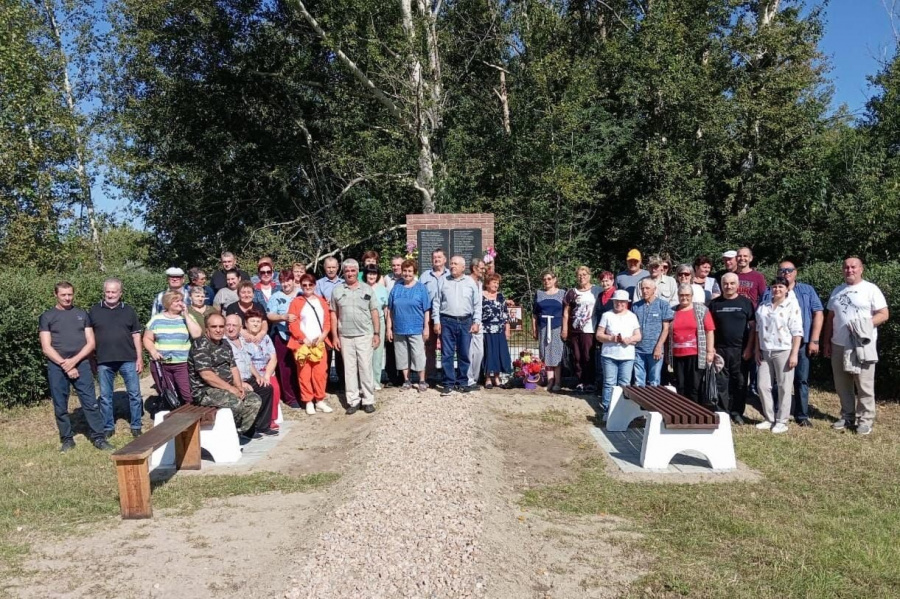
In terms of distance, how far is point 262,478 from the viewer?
19.0 ft

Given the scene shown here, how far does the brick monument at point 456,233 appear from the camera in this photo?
12328 millimetres

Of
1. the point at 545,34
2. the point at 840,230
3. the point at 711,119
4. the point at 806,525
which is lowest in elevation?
the point at 806,525

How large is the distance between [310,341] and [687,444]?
4292mm

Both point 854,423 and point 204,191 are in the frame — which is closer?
point 854,423

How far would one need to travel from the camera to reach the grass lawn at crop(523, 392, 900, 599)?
3809 millimetres

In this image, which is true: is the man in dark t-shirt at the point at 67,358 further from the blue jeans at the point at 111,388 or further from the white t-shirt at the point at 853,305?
the white t-shirt at the point at 853,305

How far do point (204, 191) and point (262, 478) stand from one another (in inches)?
641

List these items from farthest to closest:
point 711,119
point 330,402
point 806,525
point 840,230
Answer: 1. point 711,119
2. point 840,230
3. point 330,402
4. point 806,525

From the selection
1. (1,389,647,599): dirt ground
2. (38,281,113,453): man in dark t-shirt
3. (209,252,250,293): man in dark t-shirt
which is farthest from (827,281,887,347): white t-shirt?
(38,281,113,453): man in dark t-shirt

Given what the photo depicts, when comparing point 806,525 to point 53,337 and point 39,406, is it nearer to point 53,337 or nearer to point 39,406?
point 53,337

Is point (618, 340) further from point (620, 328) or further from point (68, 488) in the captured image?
point (68, 488)

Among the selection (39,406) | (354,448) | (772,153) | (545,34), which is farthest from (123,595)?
(772,153)

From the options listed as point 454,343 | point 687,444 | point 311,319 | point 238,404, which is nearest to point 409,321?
point 454,343

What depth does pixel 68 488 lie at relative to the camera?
558 cm
